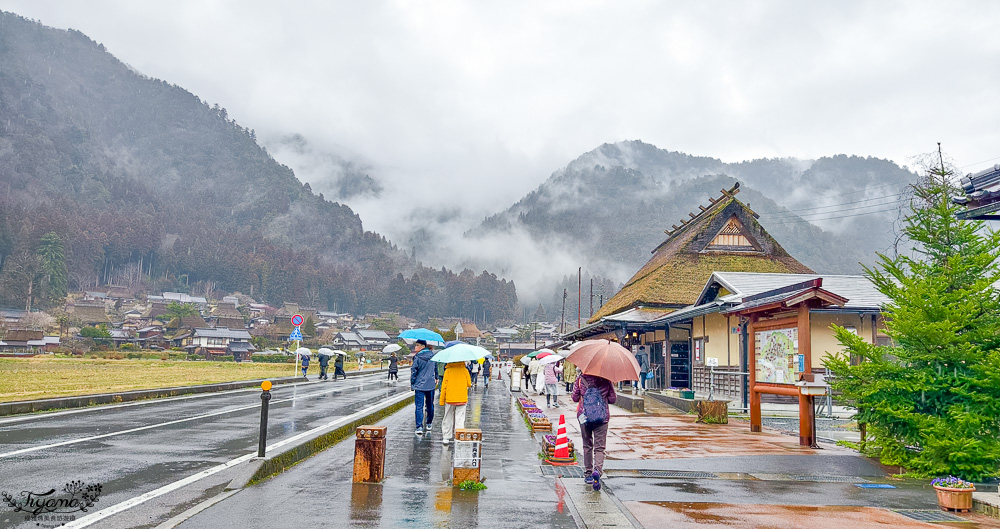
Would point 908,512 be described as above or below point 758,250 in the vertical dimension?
below

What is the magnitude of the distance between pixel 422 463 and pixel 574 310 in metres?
166

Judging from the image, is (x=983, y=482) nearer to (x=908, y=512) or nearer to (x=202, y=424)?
(x=908, y=512)

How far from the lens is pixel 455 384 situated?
10.3 m

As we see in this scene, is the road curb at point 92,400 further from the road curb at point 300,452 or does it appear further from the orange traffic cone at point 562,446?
the orange traffic cone at point 562,446

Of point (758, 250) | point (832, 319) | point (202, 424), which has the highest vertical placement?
point (758, 250)

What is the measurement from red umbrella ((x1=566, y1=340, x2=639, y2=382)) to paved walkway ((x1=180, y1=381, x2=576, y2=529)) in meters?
Answer: 1.38

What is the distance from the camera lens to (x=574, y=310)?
17338 centimetres

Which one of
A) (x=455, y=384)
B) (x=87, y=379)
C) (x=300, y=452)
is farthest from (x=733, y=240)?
(x=87, y=379)

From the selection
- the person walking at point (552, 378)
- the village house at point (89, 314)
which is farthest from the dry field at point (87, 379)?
the village house at point (89, 314)

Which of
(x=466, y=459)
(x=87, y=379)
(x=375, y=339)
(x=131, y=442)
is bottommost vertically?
(x=87, y=379)

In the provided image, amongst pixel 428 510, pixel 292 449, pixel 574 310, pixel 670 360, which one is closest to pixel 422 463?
pixel 292 449

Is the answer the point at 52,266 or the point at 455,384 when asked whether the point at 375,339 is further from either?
the point at 455,384

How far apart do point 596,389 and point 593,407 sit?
21 cm

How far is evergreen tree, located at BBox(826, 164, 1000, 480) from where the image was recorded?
805 cm
